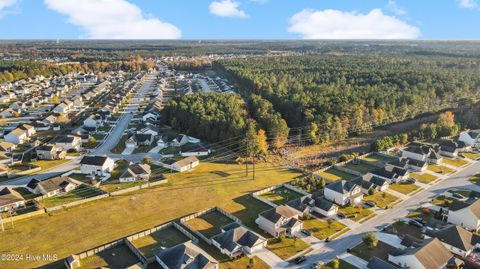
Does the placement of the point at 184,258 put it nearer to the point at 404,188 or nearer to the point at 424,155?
the point at 404,188

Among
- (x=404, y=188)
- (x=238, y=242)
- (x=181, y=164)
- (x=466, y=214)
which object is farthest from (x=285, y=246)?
(x=181, y=164)

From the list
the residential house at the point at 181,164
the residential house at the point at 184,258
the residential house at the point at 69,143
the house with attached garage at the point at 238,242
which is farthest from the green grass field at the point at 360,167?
the residential house at the point at 69,143

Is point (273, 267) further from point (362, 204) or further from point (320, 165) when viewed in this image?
point (320, 165)

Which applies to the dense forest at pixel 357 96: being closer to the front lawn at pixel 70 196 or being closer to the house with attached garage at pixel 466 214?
the house with attached garage at pixel 466 214

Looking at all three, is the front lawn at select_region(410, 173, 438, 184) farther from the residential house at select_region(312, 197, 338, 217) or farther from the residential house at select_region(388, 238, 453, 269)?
the residential house at select_region(388, 238, 453, 269)

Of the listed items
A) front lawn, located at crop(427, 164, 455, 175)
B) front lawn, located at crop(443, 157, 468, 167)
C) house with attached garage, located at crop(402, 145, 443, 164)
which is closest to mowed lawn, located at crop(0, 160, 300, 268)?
house with attached garage, located at crop(402, 145, 443, 164)

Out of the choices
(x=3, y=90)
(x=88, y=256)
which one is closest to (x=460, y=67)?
(x=88, y=256)
